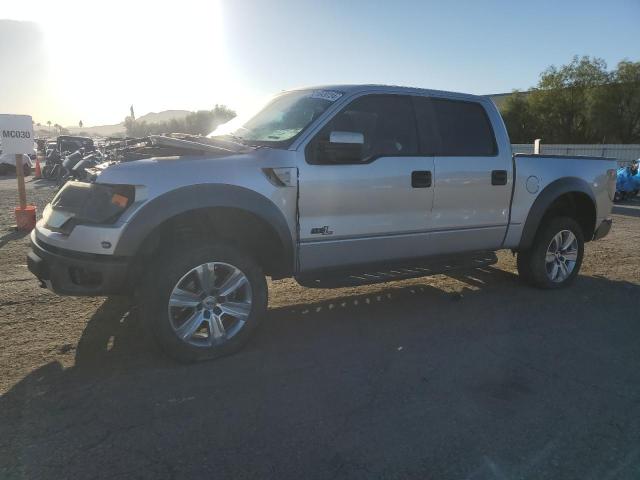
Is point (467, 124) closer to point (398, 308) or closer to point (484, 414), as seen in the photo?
point (398, 308)

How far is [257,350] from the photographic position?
4027 mm

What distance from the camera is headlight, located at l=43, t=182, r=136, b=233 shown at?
349 cm

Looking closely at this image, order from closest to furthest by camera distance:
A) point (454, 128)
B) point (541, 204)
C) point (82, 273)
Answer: point (82, 273)
point (454, 128)
point (541, 204)

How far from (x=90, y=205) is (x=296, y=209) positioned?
145 cm

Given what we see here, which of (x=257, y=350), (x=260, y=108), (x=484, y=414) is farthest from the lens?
(x=260, y=108)

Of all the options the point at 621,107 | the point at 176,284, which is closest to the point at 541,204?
the point at 176,284

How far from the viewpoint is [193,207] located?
3594 mm

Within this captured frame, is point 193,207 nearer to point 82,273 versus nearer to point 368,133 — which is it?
point 82,273

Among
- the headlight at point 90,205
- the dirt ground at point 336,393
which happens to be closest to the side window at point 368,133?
the headlight at point 90,205

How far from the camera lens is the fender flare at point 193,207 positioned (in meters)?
3.45

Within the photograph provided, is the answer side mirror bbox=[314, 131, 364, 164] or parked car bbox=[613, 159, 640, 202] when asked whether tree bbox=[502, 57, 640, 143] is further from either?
side mirror bbox=[314, 131, 364, 164]

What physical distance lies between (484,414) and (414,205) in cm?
198

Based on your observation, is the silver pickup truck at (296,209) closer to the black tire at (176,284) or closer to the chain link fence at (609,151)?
the black tire at (176,284)

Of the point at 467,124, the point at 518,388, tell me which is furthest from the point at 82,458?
the point at 467,124
